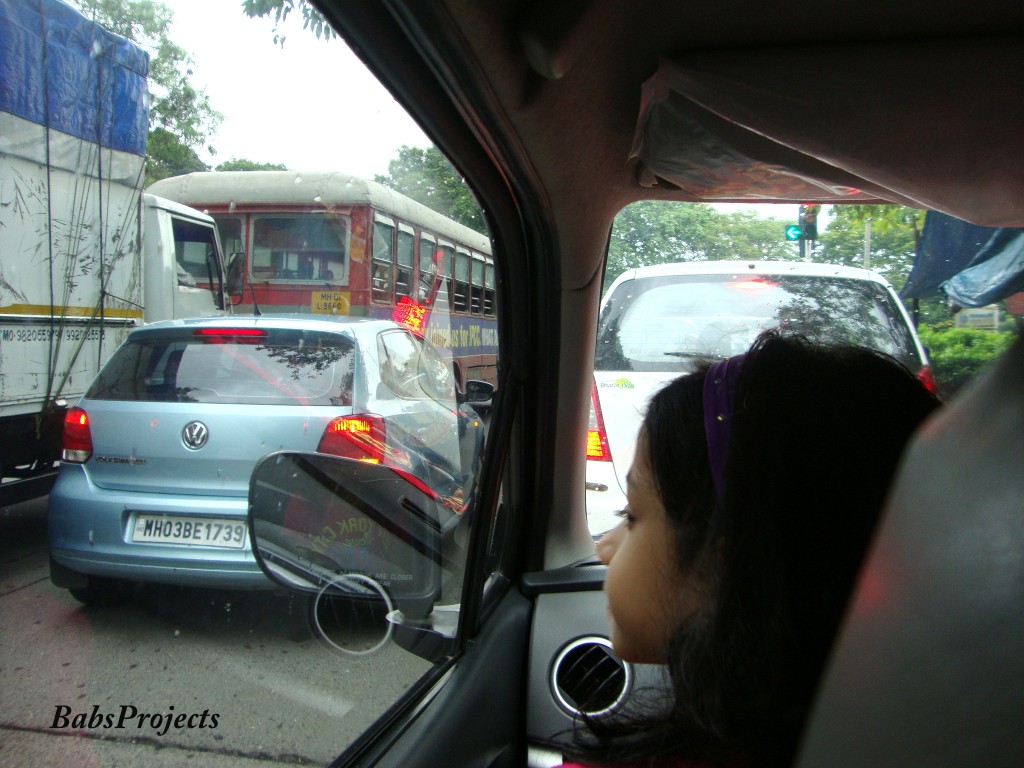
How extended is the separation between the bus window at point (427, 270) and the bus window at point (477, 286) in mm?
188

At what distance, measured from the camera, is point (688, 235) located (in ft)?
8.76

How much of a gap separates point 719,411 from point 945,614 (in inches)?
25.1

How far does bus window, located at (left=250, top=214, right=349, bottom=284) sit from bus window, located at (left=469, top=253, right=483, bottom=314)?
1.54 feet

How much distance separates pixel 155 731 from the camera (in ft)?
5.33

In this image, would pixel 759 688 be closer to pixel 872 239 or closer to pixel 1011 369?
pixel 1011 369

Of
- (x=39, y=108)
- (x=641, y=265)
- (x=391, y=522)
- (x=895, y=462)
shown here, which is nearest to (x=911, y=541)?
(x=895, y=462)

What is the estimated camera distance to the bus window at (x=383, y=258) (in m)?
2.61

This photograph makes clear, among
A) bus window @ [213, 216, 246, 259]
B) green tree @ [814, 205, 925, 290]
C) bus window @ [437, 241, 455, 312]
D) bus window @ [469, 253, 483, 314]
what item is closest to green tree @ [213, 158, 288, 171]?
bus window @ [213, 216, 246, 259]

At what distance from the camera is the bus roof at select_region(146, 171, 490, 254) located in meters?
1.74

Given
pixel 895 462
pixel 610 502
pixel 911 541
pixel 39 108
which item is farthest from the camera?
pixel 610 502

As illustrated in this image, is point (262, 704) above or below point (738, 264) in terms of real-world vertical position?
below

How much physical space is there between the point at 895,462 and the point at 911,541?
0.51 meters

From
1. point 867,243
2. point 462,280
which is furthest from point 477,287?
point 867,243

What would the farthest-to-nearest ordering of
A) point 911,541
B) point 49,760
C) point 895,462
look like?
point 49,760 < point 895,462 < point 911,541
